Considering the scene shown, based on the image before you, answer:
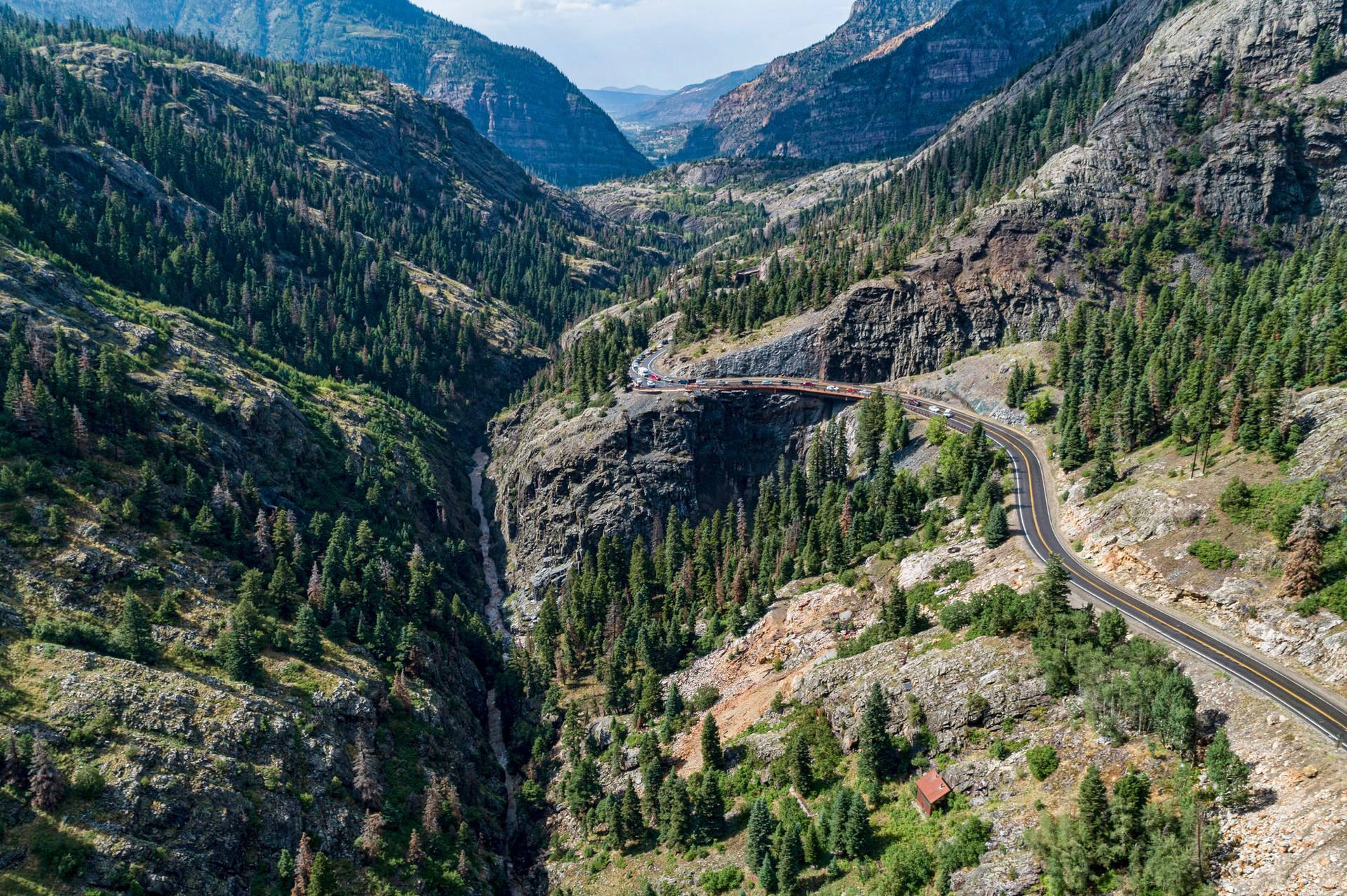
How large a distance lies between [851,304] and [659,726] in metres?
108

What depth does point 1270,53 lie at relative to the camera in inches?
7244

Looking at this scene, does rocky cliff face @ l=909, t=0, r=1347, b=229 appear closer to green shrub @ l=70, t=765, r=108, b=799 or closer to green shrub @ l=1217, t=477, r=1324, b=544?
green shrub @ l=1217, t=477, r=1324, b=544

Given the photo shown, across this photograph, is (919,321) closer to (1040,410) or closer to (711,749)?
(1040,410)

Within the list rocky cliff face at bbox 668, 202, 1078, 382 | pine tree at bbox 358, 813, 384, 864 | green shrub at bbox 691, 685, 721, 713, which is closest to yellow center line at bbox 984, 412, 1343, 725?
green shrub at bbox 691, 685, 721, 713

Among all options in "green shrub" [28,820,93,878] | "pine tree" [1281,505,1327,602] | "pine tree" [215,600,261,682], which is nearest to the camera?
"pine tree" [1281,505,1327,602]

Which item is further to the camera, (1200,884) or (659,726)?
(659,726)

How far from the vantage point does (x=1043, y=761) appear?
58.2m

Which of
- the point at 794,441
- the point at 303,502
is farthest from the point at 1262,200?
the point at 303,502

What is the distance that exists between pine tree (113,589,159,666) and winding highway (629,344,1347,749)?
10156 centimetres

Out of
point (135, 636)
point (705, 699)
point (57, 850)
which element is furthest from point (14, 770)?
point (705, 699)

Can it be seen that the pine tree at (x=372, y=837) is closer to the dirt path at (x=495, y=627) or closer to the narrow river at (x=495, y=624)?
the dirt path at (x=495, y=627)

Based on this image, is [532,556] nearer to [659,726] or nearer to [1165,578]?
[659,726]

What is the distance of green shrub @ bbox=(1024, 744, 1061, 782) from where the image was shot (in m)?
57.8

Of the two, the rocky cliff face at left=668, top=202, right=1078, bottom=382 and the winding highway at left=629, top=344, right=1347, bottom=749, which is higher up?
the rocky cliff face at left=668, top=202, right=1078, bottom=382
